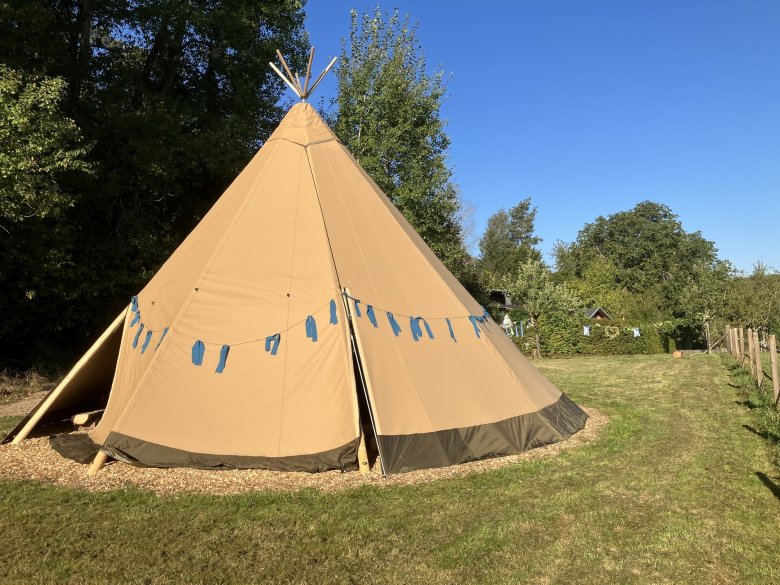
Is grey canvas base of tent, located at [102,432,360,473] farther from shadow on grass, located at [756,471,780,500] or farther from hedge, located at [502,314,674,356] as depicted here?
hedge, located at [502,314,674,356]

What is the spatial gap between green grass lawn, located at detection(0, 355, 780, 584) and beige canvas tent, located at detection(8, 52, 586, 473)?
0.71 m

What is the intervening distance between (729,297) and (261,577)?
3266 cm

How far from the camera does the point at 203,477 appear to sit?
5.59 meters

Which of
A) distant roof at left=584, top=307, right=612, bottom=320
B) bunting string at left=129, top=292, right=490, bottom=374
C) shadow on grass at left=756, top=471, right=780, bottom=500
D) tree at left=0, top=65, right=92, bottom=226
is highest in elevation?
tree at left=0, top=65, right=92, bottom=226

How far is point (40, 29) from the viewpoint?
1313 centimetres

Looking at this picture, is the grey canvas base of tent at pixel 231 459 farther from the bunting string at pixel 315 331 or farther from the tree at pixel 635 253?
the tree at pixel 635 253

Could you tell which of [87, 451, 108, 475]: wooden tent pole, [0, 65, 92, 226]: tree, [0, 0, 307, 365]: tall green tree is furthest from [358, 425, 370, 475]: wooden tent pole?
[0, 0, 307, 365]: tall green tree

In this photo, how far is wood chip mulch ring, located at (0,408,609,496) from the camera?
17.5 ft

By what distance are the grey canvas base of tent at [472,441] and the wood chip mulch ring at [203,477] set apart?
9cm

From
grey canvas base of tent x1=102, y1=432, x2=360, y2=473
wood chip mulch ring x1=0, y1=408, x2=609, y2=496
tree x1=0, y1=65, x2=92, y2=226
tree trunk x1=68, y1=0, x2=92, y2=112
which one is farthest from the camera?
tree trunk x1=68, y1=0, x2=92, y2=112

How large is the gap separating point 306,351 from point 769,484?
4827 mm

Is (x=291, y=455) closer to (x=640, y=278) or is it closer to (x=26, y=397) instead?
(x=26, y=397)

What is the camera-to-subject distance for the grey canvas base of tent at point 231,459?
5.70 metres

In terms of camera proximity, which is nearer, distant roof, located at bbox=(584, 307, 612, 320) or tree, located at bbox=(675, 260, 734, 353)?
tree, located at bbox=(675, 260, 734, 353)
